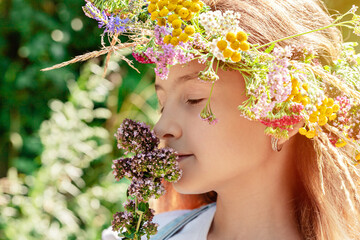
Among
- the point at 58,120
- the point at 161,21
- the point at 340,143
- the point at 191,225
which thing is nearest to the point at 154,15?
the point at 161,21

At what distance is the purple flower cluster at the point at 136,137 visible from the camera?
4.33 feet

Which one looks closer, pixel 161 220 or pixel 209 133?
pixel 209 133

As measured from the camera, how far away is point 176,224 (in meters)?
1.84

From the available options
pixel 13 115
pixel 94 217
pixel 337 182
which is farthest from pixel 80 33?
pixel 337 182

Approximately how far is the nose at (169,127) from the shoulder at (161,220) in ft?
1.87

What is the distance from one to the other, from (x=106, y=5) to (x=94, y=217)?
1.80 metres

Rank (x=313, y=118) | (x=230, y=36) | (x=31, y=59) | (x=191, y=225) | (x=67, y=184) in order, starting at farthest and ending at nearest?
1. (x=31, y=59)
2. (x=67, y=184)
3. (x=191, y=225)
4. (x=313, y=118)
5. (x=230, y=36)

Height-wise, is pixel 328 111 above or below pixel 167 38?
below

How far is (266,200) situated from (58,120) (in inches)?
63.6

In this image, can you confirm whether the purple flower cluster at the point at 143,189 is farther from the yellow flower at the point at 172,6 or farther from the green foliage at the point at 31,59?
the green foliage at the point at 31,59

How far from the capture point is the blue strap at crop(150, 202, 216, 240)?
180 centimetres

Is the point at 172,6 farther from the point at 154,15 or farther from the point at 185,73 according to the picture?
the point at 185,73

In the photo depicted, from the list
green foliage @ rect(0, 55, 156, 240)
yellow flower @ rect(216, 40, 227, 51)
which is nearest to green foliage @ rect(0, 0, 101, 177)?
green foliage @ rect(0, 55, 156, 240)

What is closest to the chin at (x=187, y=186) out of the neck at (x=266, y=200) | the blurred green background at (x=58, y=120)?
the neck at (x=266, y=200)
